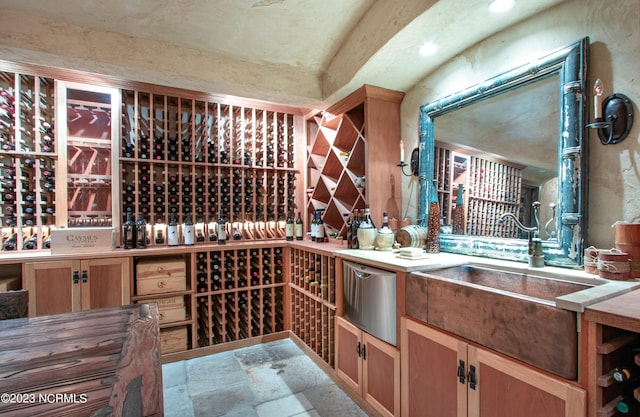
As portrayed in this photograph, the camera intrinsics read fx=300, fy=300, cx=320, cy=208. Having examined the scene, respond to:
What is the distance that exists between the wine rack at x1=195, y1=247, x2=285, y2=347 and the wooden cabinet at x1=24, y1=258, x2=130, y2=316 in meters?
0.62

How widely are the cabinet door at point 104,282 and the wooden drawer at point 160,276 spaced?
0.12 meters

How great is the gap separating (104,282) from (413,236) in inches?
96.7

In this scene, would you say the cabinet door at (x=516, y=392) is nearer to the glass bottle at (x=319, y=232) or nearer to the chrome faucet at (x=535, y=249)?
the chrome faucet at (x=535, y=249)

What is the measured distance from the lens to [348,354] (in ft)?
7.00

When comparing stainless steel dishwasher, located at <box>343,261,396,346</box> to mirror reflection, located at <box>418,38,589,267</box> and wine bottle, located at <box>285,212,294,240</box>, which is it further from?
wine bottle, located at <box>285,212,294,240</box>

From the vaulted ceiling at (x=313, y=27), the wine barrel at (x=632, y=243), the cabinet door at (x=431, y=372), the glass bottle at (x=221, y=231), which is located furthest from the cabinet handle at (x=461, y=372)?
the glass bottle at (x=221, y=231)

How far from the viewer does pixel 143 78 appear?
2.38 m

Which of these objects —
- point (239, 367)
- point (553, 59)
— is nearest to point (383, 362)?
point (239, 367)

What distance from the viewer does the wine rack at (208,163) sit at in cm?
285

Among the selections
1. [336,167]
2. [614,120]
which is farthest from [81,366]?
[336,167]

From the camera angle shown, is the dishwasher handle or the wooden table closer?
the wooden table

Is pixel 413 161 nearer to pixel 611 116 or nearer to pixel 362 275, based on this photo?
pixel 362 275

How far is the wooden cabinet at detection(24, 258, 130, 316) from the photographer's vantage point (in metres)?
2.22

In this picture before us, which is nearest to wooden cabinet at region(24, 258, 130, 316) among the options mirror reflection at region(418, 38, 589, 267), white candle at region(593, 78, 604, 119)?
mirror reflection at region(418, 38, 589, 267)
